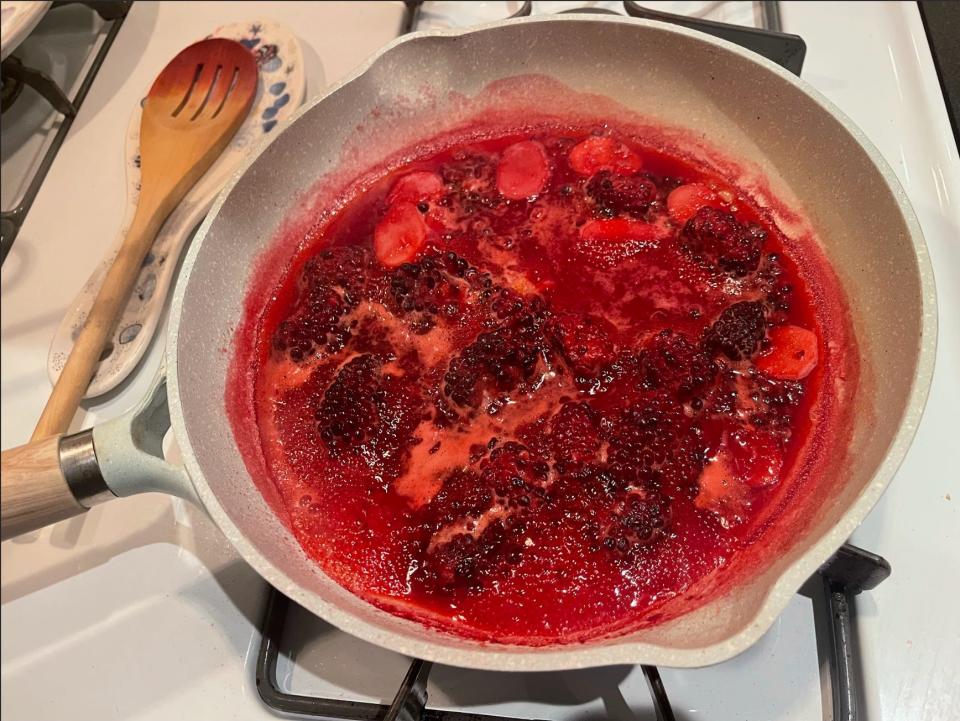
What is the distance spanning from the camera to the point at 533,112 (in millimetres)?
1234

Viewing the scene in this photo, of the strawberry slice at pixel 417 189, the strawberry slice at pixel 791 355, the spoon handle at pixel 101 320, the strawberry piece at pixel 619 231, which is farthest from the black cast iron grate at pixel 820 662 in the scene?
the strawberry slice at pixel 417 189

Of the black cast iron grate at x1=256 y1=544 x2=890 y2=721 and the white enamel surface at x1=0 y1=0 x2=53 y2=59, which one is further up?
the white enamel surface at x1=0 y1=0 x2=53 y2=59

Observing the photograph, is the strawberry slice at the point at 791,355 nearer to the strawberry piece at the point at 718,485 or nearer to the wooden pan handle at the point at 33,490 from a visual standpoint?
the strawberry piece at the point at 718,485

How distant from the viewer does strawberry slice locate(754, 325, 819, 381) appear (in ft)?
3.14

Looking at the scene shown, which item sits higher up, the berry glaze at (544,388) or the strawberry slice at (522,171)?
the strawberry slice at (522,171)

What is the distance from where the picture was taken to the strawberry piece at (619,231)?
1089 mm

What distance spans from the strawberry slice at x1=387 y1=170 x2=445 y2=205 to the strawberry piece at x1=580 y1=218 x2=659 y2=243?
253mm

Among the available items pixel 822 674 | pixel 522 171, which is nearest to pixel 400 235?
pixel 522 171

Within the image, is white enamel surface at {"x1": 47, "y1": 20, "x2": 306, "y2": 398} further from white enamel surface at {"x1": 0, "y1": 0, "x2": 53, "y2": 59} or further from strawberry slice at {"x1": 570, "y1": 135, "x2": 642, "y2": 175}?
strawberry slice at {"x1": 570, "y1": 135, "x2": 642, "y2": 175}

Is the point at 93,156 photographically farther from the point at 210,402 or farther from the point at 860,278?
the point at 860,278

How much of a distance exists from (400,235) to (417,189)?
10cm

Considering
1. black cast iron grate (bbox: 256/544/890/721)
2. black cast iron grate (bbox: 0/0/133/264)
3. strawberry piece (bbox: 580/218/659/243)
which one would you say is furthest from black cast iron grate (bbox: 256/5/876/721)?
black cast iron grate (bbox: 0/0/133/264)

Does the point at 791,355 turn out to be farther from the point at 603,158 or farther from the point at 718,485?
the point at 603,158

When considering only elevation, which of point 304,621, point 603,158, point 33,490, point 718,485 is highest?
point 603,158
